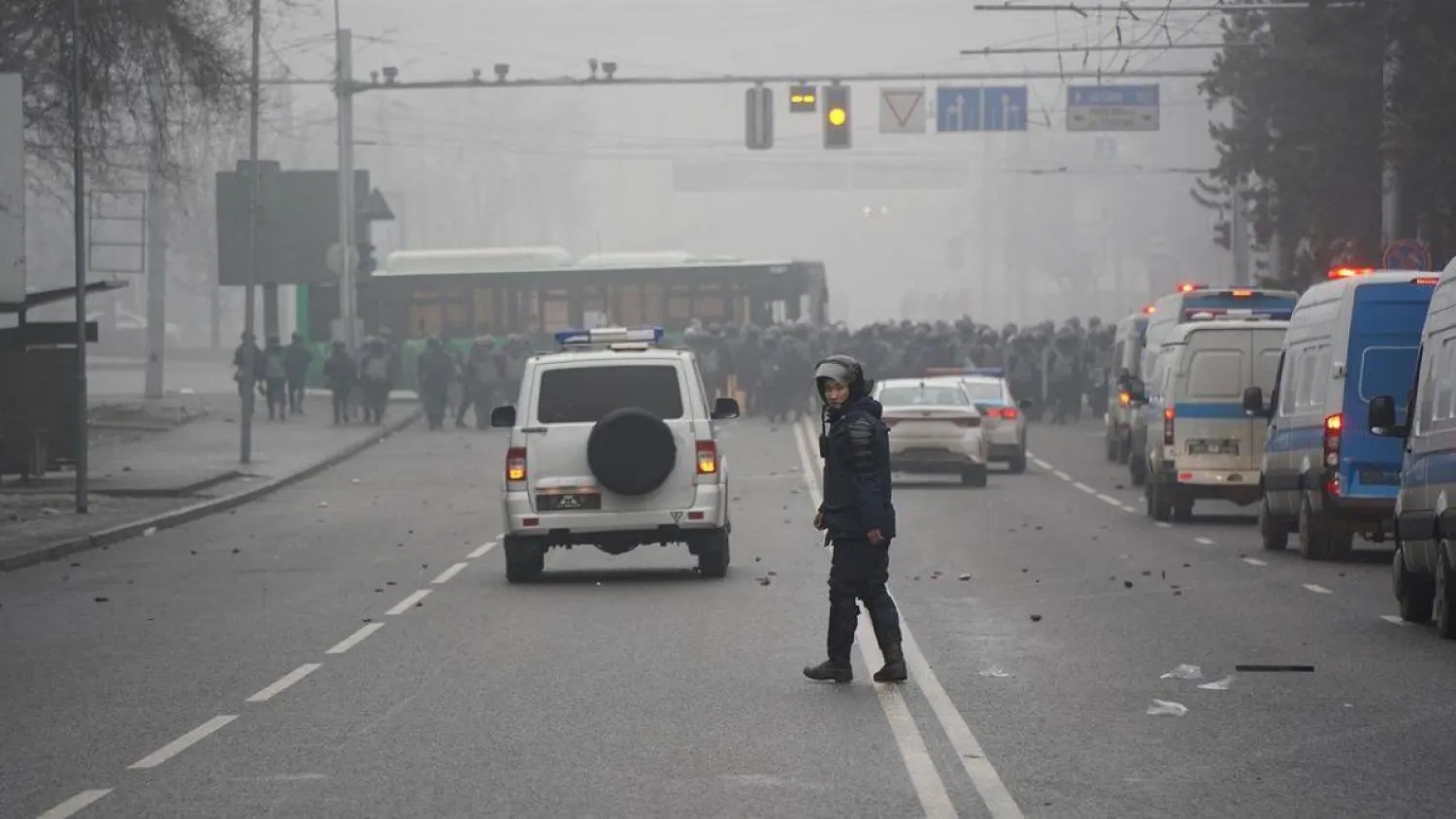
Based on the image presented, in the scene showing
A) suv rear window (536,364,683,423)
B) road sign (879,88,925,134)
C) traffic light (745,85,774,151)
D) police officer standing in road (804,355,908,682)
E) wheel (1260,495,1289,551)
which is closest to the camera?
police officer standing in road (804,355,908,682)

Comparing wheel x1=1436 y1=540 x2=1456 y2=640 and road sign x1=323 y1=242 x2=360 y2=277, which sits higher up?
road sign x1=323 y1=242 x2=360 y2=277

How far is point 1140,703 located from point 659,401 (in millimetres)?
9154

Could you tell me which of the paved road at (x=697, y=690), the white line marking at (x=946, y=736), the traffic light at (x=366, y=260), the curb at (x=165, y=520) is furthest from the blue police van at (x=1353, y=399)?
the traffic light at (x=366, y=260)

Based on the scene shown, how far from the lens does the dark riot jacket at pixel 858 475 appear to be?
1420 cm

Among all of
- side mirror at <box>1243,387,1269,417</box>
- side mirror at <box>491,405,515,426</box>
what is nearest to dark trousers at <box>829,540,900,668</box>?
side mirror at <box>491,405,515,426</box>

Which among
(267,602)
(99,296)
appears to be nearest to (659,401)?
(267,602)

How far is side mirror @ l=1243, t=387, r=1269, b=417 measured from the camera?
86.9ft

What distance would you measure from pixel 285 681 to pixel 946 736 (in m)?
4.13

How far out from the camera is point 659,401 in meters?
21.8

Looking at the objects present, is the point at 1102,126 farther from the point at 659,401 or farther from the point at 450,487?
the point at 659,401

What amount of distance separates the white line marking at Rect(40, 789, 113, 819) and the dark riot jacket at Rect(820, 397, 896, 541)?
15.9 feet

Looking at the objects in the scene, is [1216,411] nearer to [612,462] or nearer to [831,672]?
[612,462]

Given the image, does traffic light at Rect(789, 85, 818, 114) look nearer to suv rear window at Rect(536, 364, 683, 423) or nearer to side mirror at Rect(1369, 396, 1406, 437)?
suv rear window at Rect(536, 364, 683, 423)

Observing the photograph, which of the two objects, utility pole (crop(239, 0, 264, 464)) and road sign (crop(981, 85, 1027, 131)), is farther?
road sign (crop(981, 85, 1027, 131))
